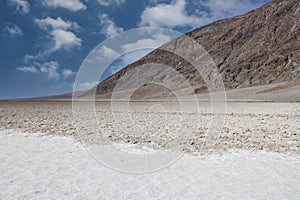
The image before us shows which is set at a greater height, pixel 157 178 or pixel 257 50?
pixel 257 50

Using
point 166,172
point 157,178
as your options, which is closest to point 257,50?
point 166,172

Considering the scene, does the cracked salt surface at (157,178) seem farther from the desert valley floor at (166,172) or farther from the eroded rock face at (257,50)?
the eroded rock face at (257,50)

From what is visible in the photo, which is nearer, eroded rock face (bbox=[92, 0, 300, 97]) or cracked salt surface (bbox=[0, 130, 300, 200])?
cracked salt surface (bbox=[0, 130, 300, 200])

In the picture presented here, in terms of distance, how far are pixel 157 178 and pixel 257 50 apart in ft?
228

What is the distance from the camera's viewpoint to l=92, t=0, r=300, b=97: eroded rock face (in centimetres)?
5809

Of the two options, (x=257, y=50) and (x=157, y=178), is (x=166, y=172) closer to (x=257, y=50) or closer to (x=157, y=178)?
(x=157, y=178)

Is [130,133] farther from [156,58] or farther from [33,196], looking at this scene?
[156,58]

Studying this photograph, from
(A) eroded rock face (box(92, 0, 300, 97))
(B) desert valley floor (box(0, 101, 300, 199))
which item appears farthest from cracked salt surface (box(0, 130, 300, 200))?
(A) eroded rock face (box(92, 0, 300, 97))

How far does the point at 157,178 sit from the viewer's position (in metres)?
5.28

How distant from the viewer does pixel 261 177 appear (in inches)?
206

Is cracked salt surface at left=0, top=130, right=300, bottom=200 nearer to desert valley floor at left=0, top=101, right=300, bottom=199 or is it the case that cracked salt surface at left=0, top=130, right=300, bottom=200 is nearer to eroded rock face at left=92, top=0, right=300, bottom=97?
desert valley floor at left=0, top=101, right=300, bottom=199

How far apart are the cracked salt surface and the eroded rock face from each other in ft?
153

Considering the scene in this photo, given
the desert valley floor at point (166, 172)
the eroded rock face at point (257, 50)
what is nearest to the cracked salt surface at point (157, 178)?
the desert valley floor at point (166, 172)

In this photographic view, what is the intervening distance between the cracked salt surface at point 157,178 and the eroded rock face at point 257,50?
4660 centimetres
